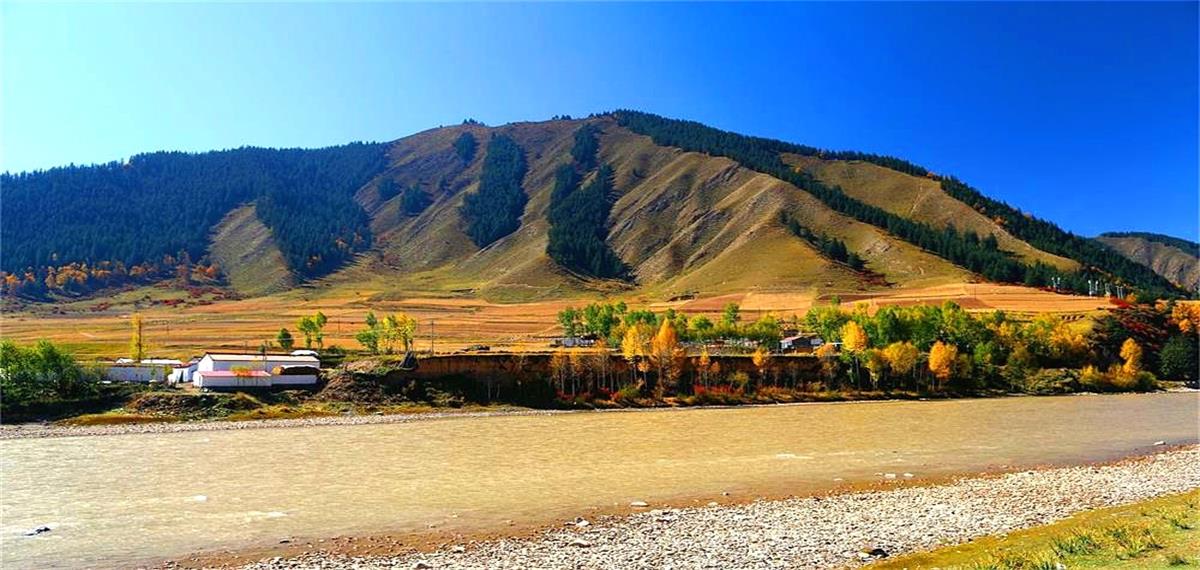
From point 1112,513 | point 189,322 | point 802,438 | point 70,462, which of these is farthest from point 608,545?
point 189,322

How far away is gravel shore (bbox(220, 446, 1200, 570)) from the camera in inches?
830

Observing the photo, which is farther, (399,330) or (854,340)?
(399,330)

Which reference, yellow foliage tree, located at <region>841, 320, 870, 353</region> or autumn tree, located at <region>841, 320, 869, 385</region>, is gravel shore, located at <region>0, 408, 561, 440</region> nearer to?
autumn tree, located at <region>841, 320, 869, 385</region>

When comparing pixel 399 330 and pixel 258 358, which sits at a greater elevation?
pixel 399 330

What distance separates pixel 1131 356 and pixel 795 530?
286ft

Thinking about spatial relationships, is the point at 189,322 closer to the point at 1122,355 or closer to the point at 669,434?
the point at 669,434

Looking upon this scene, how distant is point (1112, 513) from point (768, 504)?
11231mm

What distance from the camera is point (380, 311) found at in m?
158

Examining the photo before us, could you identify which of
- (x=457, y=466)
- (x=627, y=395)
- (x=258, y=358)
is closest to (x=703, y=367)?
(x=627, y=395)

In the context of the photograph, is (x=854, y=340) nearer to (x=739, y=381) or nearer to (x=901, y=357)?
(x=901, y=357)

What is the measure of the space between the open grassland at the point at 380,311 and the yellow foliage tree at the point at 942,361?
4080 cm

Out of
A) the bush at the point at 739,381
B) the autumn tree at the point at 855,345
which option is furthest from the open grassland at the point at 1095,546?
the autumn tree at the point at 855,345

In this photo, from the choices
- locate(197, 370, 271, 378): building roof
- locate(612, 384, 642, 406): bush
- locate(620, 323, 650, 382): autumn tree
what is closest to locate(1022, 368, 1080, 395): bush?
locate(620, 323, 650, 382): autumn tree

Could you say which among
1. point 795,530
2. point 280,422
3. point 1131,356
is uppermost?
point 1131,356
